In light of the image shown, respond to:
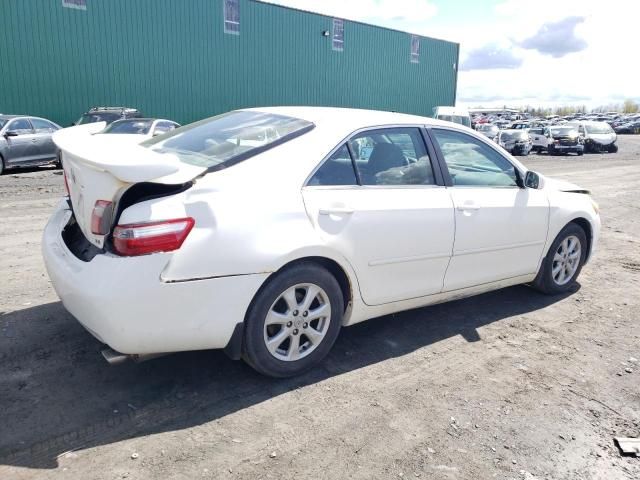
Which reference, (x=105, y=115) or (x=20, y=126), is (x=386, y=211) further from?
(x=105, y=115)

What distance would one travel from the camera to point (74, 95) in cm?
2125

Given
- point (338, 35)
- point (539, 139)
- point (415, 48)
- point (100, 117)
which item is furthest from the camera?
point (415, 48)

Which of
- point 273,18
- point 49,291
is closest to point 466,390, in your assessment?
point 49,291

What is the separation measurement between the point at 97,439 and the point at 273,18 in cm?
2590

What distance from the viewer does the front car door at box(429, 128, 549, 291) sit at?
4.09 m

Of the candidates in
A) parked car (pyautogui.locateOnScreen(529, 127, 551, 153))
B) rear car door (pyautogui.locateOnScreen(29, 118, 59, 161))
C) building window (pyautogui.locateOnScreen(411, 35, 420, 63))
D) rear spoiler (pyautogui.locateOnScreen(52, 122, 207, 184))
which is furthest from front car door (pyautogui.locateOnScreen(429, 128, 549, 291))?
building window (pyautogui.locateOnScreen(411, 35, 420, 63))

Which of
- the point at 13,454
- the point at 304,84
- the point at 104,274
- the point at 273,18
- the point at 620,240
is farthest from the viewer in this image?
the point at 304,84

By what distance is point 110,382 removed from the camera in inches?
129

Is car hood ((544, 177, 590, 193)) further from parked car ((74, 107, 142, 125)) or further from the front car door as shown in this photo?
parked car ((74, 107, 142, 125))

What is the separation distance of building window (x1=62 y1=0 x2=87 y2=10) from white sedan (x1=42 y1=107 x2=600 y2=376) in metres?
19.6

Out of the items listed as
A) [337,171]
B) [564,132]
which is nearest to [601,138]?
[564,132]

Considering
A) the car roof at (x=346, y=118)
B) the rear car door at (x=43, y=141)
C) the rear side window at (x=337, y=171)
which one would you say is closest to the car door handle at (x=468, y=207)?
the car roof at (x=346, y=118)

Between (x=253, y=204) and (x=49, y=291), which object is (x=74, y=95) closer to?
(x=49, y=291)

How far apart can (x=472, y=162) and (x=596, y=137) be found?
28.7 metres
